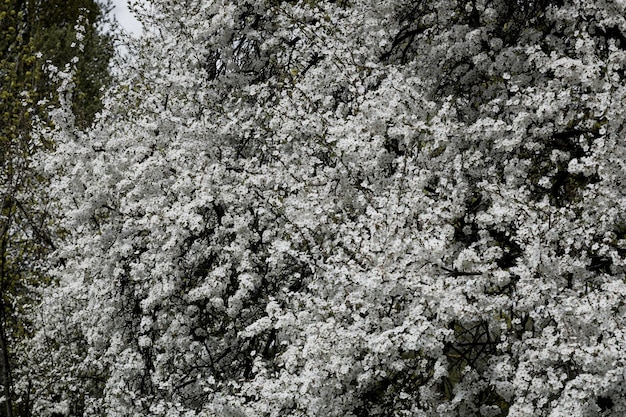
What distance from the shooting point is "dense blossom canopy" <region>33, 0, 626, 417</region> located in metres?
6.56

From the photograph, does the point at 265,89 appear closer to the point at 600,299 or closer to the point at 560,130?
the point at 560,130

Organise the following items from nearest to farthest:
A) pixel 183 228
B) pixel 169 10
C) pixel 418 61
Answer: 1. pixel 183 228
2. pixel 418 61
3. pixel 169 10

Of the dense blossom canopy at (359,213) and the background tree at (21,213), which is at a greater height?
the background tree at (21,213)

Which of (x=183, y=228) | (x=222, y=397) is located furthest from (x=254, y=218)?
(x=222, y=397)

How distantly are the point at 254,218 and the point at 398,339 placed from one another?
318 centimetres

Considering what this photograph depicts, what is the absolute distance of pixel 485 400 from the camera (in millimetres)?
7070

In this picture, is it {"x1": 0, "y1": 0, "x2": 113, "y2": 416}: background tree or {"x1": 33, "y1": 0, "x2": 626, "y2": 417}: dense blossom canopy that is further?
{"x1": 0, "y1": 0, "x2": 113, "y2": 416}: background tree

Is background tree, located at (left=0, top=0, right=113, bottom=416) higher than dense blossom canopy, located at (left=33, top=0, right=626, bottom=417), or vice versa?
background tree, located at (left=0, top=0, right=113, bottom=416)

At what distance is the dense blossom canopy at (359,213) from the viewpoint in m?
6.56

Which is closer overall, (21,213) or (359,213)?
(359,213)

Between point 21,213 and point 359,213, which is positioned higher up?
point 21,213

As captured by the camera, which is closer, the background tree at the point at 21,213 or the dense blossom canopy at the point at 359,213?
the dense blossom canopy at the point at 359,213

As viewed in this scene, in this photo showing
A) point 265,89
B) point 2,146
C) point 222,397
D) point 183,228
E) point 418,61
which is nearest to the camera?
point 222,397

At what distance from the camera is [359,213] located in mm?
8383
